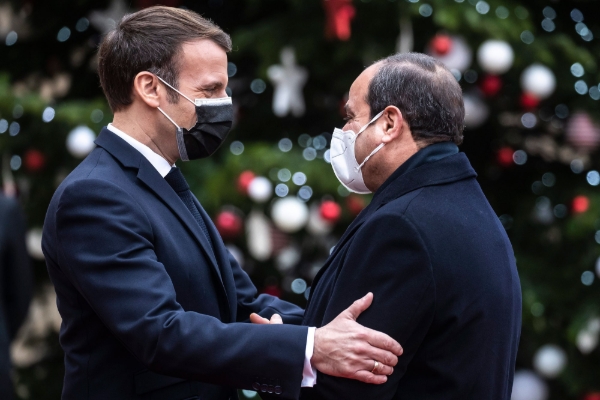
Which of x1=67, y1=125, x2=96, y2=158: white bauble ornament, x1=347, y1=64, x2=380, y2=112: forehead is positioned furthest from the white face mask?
x1=67, y1=125, x2=96, y2=158: white bauble ornament

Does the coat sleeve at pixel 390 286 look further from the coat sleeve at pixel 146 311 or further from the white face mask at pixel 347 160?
the white face mask at pixel 347 160

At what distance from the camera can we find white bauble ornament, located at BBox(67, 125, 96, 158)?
4.96 metres

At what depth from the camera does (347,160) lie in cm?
291

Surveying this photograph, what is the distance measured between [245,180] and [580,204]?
2.10 meters

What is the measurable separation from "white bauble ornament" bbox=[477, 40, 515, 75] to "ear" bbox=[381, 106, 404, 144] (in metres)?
2.55

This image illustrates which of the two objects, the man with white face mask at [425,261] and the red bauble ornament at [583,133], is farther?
the red bauble ornament at [583,133]

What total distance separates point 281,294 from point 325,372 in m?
3.05

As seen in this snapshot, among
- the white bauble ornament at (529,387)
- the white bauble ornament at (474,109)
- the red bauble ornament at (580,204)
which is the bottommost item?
the white bauble ornament at (529,387)

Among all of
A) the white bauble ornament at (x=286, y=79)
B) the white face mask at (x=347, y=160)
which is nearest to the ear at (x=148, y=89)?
the white face mask at (x=347, y=160)

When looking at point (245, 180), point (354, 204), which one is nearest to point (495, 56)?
point (354, 204)

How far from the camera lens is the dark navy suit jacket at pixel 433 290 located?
7.72 feet

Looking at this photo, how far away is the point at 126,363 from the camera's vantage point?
263 centimetres

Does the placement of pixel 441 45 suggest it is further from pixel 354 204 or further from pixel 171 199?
pixel 171 199

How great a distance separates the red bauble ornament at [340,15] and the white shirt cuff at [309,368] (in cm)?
278
